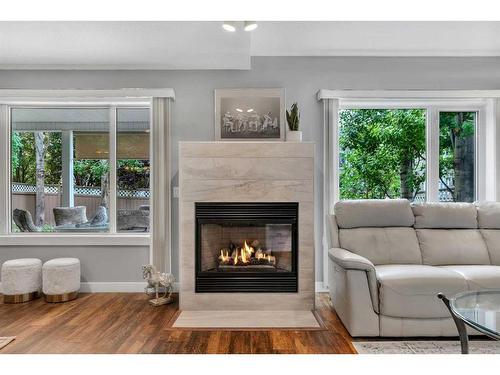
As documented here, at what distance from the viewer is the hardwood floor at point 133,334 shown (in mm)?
2447

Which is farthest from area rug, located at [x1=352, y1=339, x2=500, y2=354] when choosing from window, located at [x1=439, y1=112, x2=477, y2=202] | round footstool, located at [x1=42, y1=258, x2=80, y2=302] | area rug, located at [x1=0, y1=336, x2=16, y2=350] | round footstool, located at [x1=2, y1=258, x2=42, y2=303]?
round footstool, located at [x1=2, y1=258, x2=42, y2=303]

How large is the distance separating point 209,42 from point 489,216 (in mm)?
2983

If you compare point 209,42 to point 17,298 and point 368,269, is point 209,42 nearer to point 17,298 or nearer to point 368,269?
point 368,269

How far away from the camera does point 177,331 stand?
275cm

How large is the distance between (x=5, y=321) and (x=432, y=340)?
3400 mm

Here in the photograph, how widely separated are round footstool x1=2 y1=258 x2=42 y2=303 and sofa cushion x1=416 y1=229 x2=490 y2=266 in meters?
3.72

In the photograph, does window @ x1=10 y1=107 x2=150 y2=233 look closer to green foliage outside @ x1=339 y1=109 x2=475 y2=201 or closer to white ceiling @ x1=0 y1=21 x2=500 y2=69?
white ceiling @ x1=0 y1=21 x2=500 y2=69

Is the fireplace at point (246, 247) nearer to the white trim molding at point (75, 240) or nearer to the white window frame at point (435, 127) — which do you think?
the white trim molding at point (75, 240)

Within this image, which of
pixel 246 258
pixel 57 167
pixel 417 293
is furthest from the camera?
pixel 57 167

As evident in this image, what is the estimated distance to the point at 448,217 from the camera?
326cm

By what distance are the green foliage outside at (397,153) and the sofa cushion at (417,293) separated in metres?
1.63

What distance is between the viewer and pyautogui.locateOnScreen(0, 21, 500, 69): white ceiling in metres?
2.94

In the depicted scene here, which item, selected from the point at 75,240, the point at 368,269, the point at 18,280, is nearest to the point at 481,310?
the point at 368,269
